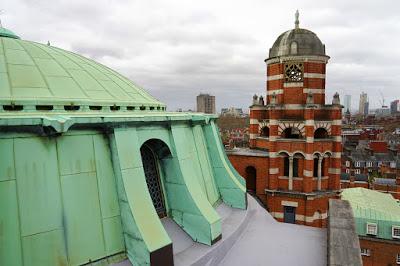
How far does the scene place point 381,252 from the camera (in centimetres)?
2312

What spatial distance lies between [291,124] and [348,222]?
10.7 m

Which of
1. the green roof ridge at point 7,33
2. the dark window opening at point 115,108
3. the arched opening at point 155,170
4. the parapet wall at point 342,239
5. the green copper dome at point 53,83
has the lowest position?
the parapet wall at point 342,239

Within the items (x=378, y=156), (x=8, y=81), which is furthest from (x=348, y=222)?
(x=378, y=156)

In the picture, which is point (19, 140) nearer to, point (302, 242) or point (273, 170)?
point (302, 242)

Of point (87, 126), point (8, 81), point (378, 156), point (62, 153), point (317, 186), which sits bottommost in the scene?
point (378, 156)

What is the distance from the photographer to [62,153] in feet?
21.7

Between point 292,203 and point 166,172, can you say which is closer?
point 166,172

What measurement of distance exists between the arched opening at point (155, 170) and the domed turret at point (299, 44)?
14499 mm

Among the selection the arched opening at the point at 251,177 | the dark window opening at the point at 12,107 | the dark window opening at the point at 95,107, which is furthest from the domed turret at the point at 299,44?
the dark window opening at the point at 12,107

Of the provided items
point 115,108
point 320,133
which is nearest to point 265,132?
point 320,133

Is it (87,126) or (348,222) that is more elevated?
(87,126)

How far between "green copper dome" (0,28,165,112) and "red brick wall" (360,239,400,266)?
69.6ft

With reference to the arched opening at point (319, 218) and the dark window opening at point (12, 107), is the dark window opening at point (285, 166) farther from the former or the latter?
the dark window opening at point (12, 107)

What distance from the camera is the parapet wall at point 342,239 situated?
25.4ft
